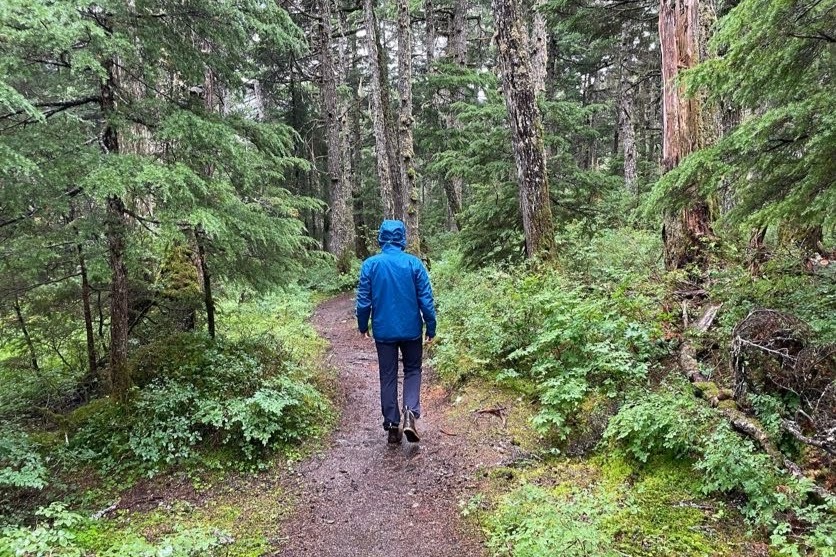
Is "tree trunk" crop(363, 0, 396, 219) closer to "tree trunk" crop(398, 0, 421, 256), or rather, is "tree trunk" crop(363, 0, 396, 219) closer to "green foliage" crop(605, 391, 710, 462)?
"tree trunk" crop(398, 0, 421, 256)

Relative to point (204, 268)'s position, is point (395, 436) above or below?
below

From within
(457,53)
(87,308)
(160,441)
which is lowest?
(160,441)

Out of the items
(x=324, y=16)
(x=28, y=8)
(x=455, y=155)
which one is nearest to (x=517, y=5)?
(x=455, y=155)

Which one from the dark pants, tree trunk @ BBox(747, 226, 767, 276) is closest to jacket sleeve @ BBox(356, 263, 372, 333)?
the dark pants

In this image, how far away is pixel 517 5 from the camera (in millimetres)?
8789

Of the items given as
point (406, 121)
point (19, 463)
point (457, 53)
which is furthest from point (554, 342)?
point (457, 53)

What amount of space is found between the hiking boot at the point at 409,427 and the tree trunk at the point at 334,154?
1399 centimetres

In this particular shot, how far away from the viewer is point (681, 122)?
7457 millimetres

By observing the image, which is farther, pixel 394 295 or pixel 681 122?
pixel 681 122

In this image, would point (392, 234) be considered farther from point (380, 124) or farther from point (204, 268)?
point (380, 124)

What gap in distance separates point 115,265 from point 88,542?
292 cm

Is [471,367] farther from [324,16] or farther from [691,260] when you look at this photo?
[324,16]

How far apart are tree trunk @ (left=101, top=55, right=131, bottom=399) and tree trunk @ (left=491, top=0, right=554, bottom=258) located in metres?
6.06

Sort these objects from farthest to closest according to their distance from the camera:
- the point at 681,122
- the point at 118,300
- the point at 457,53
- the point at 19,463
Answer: the point at 457,53 < the point at 681,122 < the point at 118,300 < the point at 19,463
